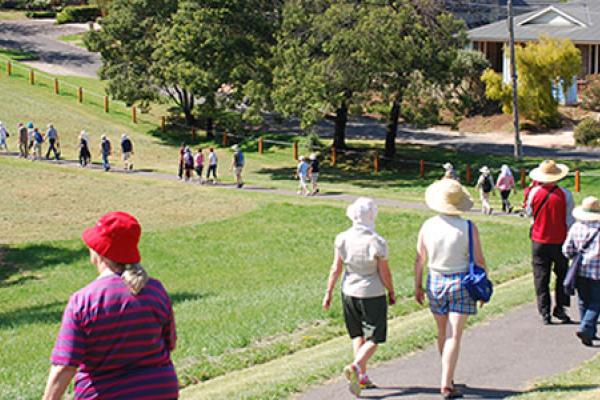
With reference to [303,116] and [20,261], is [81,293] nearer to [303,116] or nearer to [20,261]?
[20,261]

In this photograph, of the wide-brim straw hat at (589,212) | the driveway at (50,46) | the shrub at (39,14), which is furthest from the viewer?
the shrub at (39,14)

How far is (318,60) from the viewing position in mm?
37500

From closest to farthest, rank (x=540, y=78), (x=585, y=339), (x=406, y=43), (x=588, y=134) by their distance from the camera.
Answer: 1. (x=585, y=339)
2. (x=406, y=43)
3. (x=588, y=134)
4. (x=540, y=78)

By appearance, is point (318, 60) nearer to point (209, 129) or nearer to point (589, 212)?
point (209, 129)

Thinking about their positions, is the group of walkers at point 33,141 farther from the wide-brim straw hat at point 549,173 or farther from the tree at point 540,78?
the wide-brim straw hat at point 549,173

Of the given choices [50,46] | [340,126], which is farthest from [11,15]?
[340,126]

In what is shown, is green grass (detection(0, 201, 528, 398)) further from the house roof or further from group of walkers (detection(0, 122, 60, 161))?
the house roof

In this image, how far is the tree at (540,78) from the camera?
46781mm

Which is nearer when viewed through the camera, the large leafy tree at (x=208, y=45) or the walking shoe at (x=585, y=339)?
the walking shoe at (x=585, y=339)

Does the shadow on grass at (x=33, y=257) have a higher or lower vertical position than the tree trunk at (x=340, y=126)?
lower

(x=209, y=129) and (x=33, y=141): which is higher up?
(x=209, y=129)

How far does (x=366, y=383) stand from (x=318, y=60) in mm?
29603

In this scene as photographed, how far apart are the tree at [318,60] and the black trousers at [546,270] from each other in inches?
997

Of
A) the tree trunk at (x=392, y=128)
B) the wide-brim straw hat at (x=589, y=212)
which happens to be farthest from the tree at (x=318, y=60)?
the wide-brim straw hat at (x=589, y=212)
